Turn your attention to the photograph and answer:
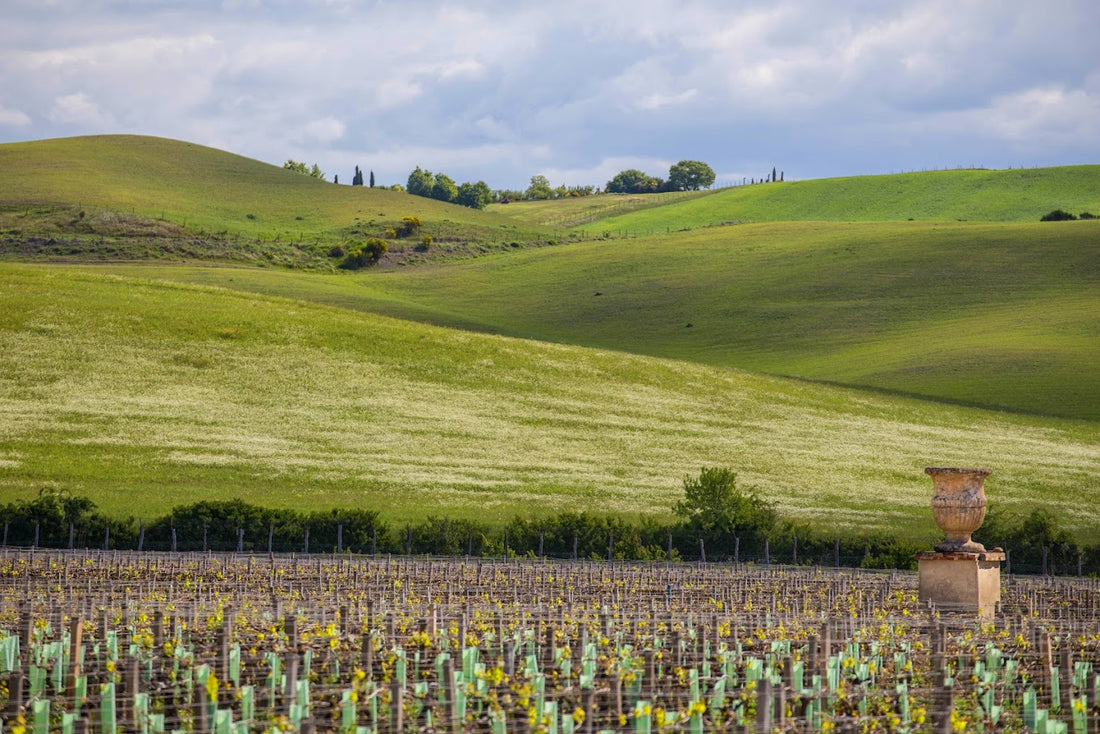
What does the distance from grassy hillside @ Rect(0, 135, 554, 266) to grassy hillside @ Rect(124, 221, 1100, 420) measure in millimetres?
15697

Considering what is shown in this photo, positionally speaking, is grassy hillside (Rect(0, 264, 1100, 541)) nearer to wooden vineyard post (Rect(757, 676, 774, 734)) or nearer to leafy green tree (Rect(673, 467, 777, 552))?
leafy green tree (Rect(673, 467, 777, 552))

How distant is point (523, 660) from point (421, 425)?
163 ft

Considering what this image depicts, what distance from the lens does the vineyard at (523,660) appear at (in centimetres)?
Result: 1536

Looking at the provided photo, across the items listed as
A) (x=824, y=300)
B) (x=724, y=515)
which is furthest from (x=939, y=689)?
(x=824, y=300)

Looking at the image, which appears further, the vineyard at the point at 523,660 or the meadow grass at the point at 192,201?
the meadow grass at the point at 192,201

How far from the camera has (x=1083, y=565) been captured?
46281mm

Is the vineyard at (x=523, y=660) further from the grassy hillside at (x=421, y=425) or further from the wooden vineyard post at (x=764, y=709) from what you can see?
the grassy hillside at (x=421, y=425)

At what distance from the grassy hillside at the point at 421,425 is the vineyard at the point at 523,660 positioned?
23.3m

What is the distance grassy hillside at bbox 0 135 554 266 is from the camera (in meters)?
143

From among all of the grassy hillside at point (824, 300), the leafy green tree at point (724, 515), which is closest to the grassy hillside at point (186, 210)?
the grassy hillside at point (824, 300)

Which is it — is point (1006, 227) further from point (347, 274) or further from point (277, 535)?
point (277, 535)

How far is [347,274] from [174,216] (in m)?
26.6

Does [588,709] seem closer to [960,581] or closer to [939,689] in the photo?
[939,689]

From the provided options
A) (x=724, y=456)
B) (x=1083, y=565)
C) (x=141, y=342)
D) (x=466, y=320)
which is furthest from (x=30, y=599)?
(x=466, y=320)
